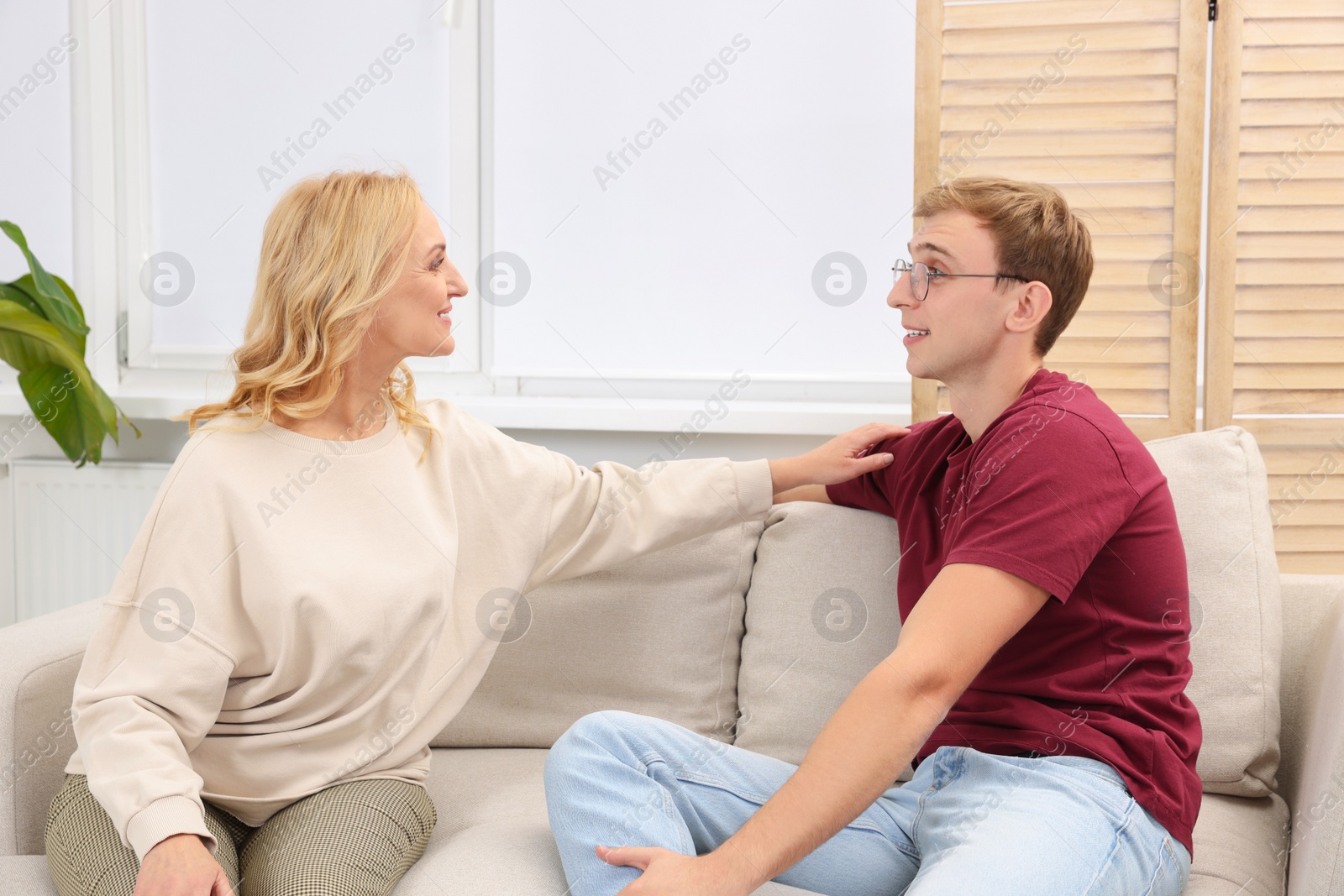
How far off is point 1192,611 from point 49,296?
7.34 feet

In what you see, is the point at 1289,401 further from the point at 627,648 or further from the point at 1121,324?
the point at 627,648

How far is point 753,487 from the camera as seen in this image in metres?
1.65

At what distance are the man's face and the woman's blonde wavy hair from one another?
71 cm

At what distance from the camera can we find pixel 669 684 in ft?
5.62

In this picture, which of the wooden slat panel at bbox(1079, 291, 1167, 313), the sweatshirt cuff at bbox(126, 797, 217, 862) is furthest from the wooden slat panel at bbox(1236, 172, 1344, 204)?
the sweatshirt cuff at bbox(126, 797, 217, 862)

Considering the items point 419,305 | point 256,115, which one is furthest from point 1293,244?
point 256,115

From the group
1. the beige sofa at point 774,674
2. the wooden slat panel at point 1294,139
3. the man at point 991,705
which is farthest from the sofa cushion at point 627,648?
the wooden slat panel at point 1294,139

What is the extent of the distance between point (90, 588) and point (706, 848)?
1.88 metres

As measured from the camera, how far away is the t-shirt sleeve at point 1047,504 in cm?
115

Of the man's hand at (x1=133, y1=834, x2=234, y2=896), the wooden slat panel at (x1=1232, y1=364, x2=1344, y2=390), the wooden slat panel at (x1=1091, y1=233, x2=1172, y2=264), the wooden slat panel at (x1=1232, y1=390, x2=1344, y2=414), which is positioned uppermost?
the wooden slat panel at (x1=1091, y1=233, x2=1172, y2=264)

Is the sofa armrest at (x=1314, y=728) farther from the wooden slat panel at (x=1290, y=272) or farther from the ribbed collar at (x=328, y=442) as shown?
the ribbed collar at (x=328, y=442)

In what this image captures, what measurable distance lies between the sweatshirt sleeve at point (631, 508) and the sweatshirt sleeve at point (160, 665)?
0.48 m

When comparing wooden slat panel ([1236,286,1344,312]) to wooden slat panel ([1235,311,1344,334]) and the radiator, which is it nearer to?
wooden slat panel ([1235,311,1344,334])

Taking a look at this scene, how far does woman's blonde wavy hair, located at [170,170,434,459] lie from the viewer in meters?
1.37
